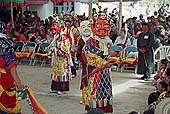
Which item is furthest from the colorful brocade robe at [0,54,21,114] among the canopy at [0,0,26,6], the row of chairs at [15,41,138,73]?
the canopy at [0,0,26,6]

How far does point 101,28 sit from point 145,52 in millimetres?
4201

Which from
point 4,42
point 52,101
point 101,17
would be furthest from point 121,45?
point 4,42

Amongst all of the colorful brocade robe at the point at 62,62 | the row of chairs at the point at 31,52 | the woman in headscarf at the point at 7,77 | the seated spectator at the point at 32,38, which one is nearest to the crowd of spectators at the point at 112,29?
the seated spectator at the point at 32,38

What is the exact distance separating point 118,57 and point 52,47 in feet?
12.2

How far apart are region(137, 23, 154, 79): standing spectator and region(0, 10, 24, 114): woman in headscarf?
5533 millimetres

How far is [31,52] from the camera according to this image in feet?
41.0

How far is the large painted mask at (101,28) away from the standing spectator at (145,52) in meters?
3.95

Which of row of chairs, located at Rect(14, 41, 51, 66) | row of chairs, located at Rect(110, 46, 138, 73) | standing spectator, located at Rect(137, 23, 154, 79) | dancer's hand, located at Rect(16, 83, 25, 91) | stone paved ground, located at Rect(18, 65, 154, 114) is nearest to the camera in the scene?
dancer's hand, located at Rect(16, 83, 25, 91)

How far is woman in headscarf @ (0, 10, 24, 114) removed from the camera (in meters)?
4.38

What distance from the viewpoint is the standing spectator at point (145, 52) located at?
9531mm

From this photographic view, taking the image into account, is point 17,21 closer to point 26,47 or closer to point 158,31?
point 26,47

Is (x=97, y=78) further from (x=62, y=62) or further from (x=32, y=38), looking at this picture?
(x=32, y=38)

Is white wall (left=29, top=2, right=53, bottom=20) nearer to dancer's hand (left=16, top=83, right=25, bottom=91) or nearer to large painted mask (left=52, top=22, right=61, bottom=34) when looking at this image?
large painted mask (left=52, top=22, right=61, bottom=34)

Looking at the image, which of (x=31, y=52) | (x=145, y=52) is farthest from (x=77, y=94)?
(x=31, y=52)
